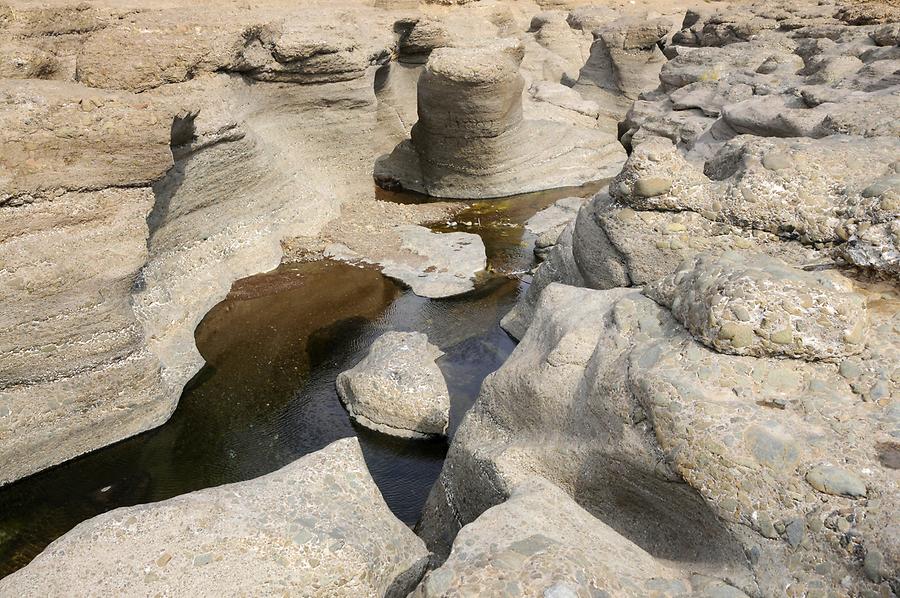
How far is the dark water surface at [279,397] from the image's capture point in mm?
5199

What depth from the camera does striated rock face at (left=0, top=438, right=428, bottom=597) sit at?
286cm

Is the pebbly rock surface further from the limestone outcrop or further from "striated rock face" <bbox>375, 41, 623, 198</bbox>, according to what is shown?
"striated rock face" <bbox>375, 41, 623, 198</bbox>

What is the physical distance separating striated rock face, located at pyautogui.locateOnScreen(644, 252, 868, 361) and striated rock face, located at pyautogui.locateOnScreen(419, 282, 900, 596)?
6cm

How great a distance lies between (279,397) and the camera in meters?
6.20

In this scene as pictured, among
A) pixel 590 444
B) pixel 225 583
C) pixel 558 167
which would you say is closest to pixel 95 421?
pixel 225 583

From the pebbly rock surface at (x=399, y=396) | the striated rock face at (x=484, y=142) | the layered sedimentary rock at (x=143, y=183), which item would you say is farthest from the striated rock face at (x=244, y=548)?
the striated rock face at (x=484, y=142)

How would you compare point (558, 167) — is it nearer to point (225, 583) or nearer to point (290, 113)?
point (290, 113)

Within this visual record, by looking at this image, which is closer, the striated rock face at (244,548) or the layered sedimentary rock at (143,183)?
the striated rock face at (244,548)

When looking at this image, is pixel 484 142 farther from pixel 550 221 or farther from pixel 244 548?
pixel 244 548

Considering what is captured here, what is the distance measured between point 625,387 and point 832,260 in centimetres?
192

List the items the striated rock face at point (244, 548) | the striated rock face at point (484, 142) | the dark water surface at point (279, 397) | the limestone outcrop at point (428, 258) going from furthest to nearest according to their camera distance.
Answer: the striated rock face at point (484, 142) < the limestone outcrop at point (428, 258) < the dark water surface at point (279, 397) < the striated rock face at point (244, 548)

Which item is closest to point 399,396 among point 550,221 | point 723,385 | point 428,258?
point 723,385

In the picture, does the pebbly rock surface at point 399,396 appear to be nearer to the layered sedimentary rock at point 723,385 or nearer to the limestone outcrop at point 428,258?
the layered sedimentary rock at point 723,385

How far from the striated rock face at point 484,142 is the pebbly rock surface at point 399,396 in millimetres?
5188
